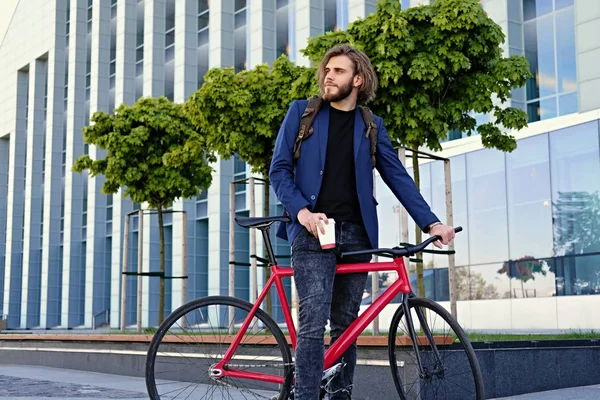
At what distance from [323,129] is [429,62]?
5611 millimetres

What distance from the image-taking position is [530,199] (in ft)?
69.7

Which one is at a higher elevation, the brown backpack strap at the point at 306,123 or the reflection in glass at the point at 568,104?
the reflection in glass at the point at 568,104

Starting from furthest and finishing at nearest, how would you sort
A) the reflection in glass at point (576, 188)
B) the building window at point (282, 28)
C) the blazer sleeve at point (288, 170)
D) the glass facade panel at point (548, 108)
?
1. the building window at point (282, 28)
2. the glass facade panel at point (548, 108)
3. the reflection in glass at point (576, 188)
4. the blazer sleeve at point (288, 170)

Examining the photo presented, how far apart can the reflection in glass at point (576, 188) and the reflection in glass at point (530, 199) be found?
0.27 metres

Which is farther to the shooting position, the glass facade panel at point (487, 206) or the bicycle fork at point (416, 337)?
the glass facade panel at point (487, 206)

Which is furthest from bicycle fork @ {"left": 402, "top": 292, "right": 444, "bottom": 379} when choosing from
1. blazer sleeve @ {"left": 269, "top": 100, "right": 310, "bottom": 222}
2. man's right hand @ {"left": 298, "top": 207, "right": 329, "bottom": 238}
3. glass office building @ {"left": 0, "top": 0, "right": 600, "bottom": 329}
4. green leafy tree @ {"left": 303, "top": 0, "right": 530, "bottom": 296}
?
glass office building @ {"left": 0, "top": 0, "right": 600, "bottom": 329}

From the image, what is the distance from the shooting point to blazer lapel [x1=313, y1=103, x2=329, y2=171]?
3953mm

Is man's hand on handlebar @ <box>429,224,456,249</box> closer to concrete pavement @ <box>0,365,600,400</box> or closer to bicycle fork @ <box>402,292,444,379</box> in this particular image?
bicycle fork @ <box>402,292,444,379</box>

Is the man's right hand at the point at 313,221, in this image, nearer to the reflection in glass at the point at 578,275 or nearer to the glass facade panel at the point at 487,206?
the reflection in glass at the point at 578,275

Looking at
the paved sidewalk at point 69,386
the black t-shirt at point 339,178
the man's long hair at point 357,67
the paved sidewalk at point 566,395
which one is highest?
the man's long hair at point 357,67

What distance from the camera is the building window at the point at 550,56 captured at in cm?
2031

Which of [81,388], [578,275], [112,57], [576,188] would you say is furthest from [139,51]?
[81,388]

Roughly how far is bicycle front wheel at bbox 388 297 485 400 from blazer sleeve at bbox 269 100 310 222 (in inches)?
28.3

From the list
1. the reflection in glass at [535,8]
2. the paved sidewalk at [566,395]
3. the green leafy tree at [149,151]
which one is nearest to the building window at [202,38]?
the reflection in glass at [535,8]
